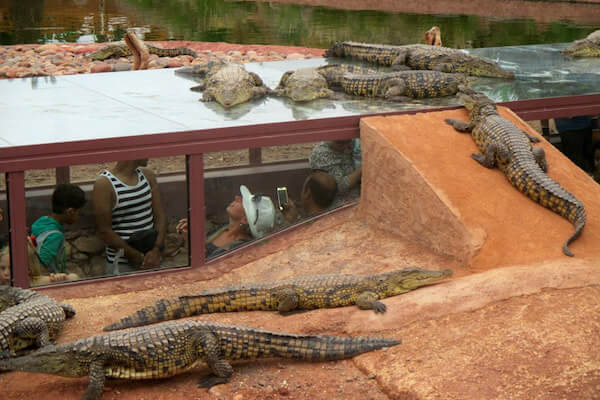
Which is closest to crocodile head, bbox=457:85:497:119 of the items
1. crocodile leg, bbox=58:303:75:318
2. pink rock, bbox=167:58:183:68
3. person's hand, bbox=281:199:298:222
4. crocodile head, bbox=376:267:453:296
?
person's hand, bbox=281:199:298:222

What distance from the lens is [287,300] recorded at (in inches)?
224

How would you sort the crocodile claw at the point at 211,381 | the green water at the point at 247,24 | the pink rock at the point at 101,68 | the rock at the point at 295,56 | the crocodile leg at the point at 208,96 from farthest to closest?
the green water at the point at 247,24 < the rock at the point at 295,56 < the pink rock at the point at 101,68 < the crocodile leg at the point at 208,96 < the crocodile claw at the point at 211,381

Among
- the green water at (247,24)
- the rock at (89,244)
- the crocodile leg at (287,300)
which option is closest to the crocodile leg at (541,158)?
the crocodile leg at (287,300)

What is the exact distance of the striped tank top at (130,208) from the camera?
655cm

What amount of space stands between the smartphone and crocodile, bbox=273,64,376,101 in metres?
1.41

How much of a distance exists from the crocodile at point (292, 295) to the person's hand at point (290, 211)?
1.31 meters

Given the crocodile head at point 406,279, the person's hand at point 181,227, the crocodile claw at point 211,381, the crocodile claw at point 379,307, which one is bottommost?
the crocodile claw at point 211,381

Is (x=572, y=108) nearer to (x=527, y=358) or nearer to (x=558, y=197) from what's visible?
(x=558, y=197)

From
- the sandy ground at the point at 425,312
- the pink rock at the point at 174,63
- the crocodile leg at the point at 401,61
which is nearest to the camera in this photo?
the sandy ground at the point at 425,312

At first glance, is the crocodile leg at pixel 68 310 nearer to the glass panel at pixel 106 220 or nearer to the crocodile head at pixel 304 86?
the glass panel at pixel 106 220

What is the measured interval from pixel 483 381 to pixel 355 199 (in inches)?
124

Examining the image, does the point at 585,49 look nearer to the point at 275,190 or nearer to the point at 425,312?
the point at 275,190

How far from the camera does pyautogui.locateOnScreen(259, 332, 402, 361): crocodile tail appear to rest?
4.97 meters

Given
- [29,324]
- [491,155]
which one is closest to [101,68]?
[491,155]
